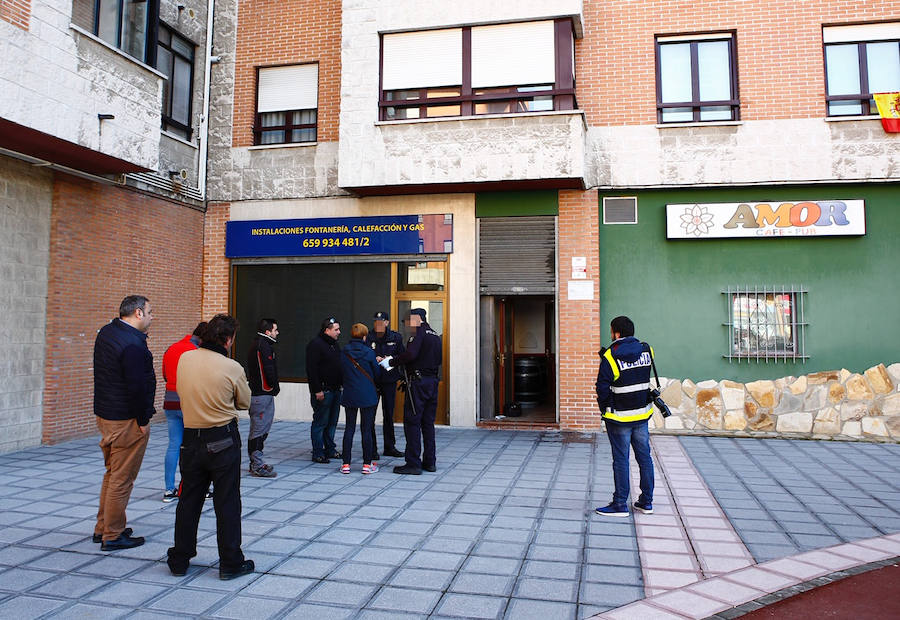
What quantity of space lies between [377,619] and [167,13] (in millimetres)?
11545

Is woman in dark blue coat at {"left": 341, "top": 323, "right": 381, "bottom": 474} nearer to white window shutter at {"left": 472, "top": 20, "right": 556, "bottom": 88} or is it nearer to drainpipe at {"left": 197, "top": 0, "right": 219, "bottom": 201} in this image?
white window shutter at {"left": 472, "top": 20, "right": 556, "bottom": 88}

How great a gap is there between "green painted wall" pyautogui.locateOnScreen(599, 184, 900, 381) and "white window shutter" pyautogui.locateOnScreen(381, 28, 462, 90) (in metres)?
3.69

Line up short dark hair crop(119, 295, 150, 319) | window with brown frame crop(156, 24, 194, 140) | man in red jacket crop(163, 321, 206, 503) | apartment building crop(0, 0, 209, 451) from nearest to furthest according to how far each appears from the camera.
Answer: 1. short dark hair crop(119, 295, 150, 319)
2. man in red jacket crop(163, 321, 206, 503)
3. apartment building crop(0, 0, 209, 451)
4. window with brown frame crop(156, 24, 194, 140)

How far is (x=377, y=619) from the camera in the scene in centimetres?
367

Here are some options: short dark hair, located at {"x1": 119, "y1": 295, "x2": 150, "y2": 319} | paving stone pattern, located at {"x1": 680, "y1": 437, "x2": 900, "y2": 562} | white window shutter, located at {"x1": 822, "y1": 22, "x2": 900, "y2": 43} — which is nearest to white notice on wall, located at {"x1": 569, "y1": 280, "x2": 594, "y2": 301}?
paving stone pattern, located at {"x1": 680, "y1": 437, "x2": 900, "y2": 562}

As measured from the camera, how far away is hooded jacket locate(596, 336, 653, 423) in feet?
19.0

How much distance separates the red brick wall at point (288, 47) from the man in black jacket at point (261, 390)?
5.72m

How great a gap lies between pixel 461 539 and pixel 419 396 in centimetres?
258

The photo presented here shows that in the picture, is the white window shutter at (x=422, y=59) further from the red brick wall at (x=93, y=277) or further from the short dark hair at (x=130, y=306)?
the short dark hair at (x=130, y=306)

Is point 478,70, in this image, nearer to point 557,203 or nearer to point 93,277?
point 557,203

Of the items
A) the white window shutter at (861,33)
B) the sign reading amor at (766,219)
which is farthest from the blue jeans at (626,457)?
the white window shutter at (861,33)

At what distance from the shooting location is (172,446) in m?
6.31

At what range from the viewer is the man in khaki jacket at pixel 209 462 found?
4.23 m

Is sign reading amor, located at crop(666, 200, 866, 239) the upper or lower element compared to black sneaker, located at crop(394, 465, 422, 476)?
upper
